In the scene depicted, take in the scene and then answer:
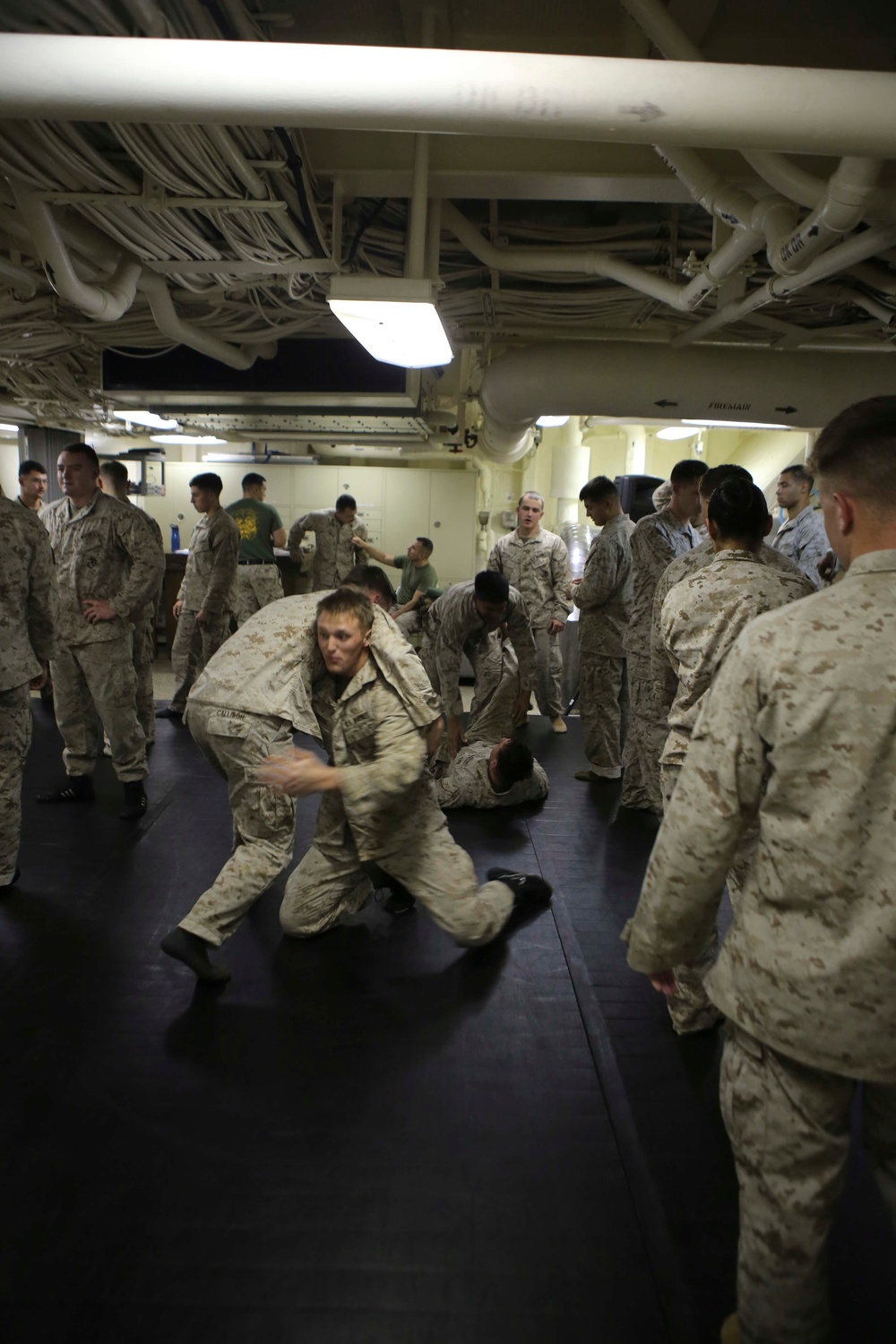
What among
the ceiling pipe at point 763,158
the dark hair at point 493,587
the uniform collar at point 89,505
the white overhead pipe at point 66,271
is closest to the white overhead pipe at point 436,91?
the ceiling pipe at point 763,158

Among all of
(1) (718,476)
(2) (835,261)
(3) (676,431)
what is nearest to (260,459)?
(3) (676,431)

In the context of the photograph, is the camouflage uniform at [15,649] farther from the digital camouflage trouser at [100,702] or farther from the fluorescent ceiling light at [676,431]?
the fluorescent ceiling light at [676,431]

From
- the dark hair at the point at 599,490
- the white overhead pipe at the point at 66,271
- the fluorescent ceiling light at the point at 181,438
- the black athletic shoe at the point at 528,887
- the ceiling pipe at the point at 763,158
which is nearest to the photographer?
the ceiling pipe at the point at 763,158

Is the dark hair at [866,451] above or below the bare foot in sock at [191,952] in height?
above

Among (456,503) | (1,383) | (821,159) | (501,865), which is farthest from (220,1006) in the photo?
(456,503)

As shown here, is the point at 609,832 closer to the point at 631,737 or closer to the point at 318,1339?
the point at 631,737

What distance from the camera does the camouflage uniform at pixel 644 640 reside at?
3.49m

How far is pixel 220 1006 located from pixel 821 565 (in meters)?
2.52

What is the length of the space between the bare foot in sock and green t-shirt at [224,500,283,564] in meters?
4.15

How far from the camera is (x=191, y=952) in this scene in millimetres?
2090

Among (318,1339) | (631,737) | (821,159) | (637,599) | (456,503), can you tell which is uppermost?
(821,159)

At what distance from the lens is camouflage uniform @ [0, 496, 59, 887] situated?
2635mm

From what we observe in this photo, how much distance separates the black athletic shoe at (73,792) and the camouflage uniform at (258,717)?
1.74 m

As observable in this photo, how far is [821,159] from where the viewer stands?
2.41 meters
